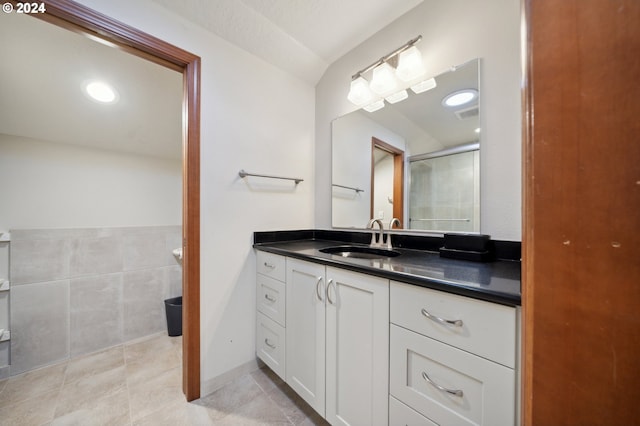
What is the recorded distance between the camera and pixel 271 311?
143 cm

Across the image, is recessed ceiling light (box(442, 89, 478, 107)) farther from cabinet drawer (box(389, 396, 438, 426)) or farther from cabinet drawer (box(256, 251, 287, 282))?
cabinet drawer (box(389, 396, 438, 426))

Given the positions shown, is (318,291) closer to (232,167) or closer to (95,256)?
(232,167)

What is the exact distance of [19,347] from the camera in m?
1.49

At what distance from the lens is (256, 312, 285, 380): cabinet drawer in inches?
52.7

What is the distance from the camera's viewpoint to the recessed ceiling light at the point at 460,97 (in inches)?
44.4

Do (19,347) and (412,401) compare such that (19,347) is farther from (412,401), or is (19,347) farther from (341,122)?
(341,122)

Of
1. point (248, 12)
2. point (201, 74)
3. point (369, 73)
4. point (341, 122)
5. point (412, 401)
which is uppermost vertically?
point (248, 12)

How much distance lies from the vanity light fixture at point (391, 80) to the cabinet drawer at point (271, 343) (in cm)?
162

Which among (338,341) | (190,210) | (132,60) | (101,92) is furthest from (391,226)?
(101,92)

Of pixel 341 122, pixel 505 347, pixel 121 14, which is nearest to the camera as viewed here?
pixel 505 347

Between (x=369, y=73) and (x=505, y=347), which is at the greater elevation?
(x=369, y=73)

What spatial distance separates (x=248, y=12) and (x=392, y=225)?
1594 mm

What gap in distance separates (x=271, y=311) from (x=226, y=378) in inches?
20.8

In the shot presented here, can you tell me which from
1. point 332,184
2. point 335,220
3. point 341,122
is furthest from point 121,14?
point 335,220
